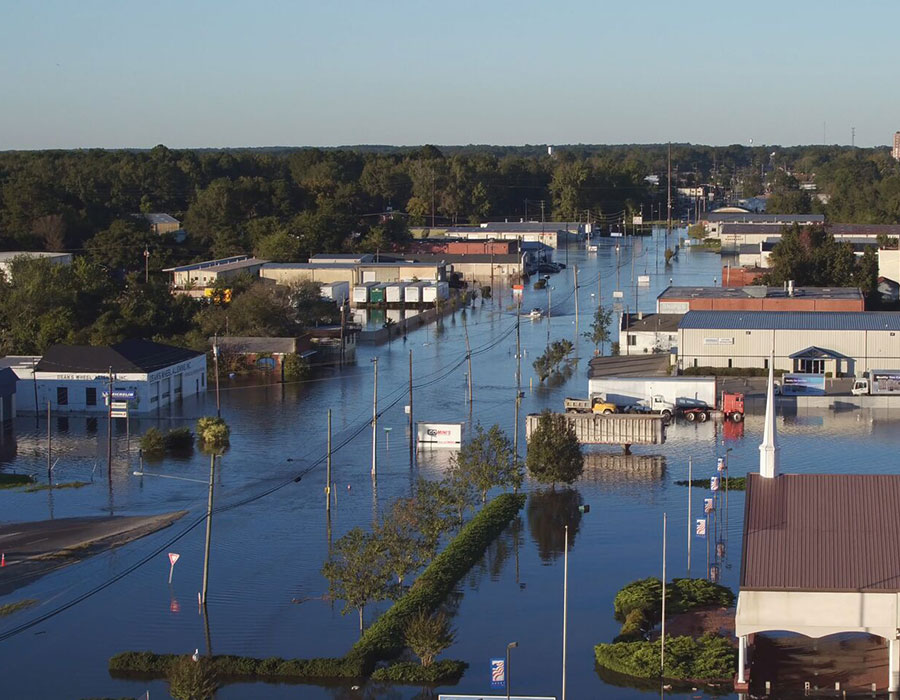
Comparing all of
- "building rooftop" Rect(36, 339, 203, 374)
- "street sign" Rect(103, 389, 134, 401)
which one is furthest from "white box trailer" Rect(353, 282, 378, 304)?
"street sign" Rect(103, 389, 134, 401)

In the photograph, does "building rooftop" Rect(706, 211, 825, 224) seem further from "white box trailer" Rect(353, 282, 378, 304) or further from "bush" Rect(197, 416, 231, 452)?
"bush" Rect(197, 416, 231, 452)

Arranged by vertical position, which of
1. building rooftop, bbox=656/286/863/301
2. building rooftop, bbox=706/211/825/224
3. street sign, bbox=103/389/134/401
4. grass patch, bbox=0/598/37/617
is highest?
building rooftop, bbox=706/211/825/224

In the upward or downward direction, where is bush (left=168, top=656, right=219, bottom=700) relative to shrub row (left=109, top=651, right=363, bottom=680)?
upward

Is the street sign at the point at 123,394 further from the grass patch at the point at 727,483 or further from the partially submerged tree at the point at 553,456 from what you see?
the grass patch at the point at 727,483

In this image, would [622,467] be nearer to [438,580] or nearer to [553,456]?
[553,456]

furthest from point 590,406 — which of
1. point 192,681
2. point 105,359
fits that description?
point 192,681

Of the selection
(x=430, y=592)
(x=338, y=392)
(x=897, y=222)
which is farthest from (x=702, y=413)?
(x=897, y=222)

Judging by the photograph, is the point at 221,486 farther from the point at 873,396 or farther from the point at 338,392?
the point at 873,396
